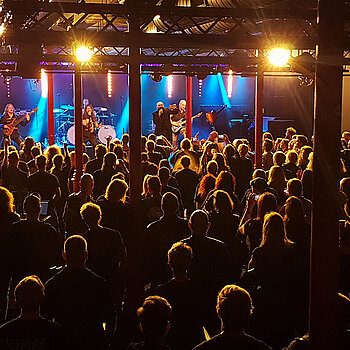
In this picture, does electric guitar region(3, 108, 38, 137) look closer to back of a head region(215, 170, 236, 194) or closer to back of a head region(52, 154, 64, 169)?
back of a head region(52, 154, 64, 169)

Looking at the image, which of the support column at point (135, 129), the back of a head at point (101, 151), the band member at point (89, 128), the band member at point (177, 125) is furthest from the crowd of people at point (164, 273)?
the band member at point (177, 125)

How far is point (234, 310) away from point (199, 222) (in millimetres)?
1750

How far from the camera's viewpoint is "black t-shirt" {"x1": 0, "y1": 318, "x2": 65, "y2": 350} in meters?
4.15

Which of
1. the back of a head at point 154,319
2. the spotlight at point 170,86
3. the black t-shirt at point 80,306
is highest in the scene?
the spotlight at point 170,86

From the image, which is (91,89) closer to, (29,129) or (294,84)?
(29,129)

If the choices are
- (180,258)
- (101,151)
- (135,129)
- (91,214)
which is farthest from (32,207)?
(101,151)

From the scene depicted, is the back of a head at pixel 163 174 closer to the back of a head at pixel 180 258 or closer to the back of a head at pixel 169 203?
A: the back of a head at pixel 169 203

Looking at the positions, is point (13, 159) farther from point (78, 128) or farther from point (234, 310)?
point (234, 310)

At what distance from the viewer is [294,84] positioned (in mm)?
26062

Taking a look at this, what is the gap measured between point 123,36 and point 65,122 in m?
16.8

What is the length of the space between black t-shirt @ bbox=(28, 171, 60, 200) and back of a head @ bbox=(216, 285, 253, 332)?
5658 millimetres

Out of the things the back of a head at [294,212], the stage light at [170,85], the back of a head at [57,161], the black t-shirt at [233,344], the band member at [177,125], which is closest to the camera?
the black t-shirt at [233,344]

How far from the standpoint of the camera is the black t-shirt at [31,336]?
163 inches

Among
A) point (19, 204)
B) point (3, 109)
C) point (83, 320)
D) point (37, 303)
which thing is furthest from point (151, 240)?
point (3, 109)
